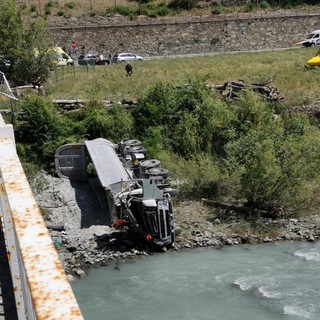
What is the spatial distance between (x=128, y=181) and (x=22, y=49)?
13907mm

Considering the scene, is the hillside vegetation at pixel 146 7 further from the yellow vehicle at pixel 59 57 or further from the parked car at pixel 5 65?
the parked car at pixel 5 65

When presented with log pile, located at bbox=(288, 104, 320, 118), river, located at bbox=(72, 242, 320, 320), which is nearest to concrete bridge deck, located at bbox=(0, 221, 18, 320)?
river, located at bbox=(72, 242, 320, 320)

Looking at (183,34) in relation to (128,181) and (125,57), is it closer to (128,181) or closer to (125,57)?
(125,57)

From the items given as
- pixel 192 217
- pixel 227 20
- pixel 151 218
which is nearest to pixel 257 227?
pixel 192 217

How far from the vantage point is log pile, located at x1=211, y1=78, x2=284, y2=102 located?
2673 cm

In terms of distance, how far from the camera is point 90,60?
37531 mm

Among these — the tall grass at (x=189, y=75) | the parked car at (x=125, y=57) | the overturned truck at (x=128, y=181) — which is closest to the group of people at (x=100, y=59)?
the tall grass at (x=189, y=75)

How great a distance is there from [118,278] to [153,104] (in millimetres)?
10600

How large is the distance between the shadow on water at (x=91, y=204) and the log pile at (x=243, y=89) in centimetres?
773

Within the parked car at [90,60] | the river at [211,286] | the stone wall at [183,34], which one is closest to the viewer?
the river at [211,286]

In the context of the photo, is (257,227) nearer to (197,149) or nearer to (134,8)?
(197,149)

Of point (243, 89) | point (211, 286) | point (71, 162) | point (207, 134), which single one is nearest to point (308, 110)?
point (243, 89)

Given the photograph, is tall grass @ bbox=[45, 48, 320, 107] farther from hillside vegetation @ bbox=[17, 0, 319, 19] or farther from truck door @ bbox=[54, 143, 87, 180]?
hillside vegetation @ bbox=[17, 0, 319, 19]

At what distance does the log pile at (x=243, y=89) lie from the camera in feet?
87.7
